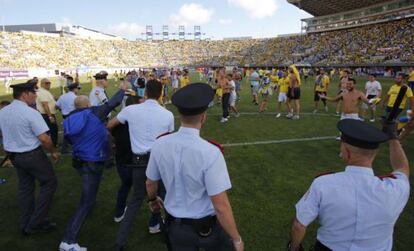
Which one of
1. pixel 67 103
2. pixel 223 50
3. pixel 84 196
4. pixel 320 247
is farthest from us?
pixel 223 50

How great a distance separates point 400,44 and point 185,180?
53.9 metres

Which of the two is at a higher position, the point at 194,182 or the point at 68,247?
the point at 194,182

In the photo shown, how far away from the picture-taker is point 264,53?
249ft

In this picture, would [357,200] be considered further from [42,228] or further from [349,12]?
[349,12]

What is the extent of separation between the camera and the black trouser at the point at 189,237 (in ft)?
8.50

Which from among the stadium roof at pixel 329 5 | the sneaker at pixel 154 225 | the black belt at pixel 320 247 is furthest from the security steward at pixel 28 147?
the stadium roof at pixel 329 5

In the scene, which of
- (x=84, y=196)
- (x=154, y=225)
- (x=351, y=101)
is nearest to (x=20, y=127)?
(x=84, y=196)

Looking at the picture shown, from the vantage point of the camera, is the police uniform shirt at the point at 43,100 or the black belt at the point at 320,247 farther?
the police uniform shirt at the point at 43,100

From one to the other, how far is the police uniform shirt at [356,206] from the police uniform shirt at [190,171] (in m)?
0.69

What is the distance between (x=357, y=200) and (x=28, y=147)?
4.50m

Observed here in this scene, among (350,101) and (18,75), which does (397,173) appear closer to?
(350,101)

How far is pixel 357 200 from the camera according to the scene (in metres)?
2.15

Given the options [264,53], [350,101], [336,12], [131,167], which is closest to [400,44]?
[336,12]

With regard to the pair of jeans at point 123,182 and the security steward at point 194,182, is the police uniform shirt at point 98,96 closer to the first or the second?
the pair of jeans at point 123,182
